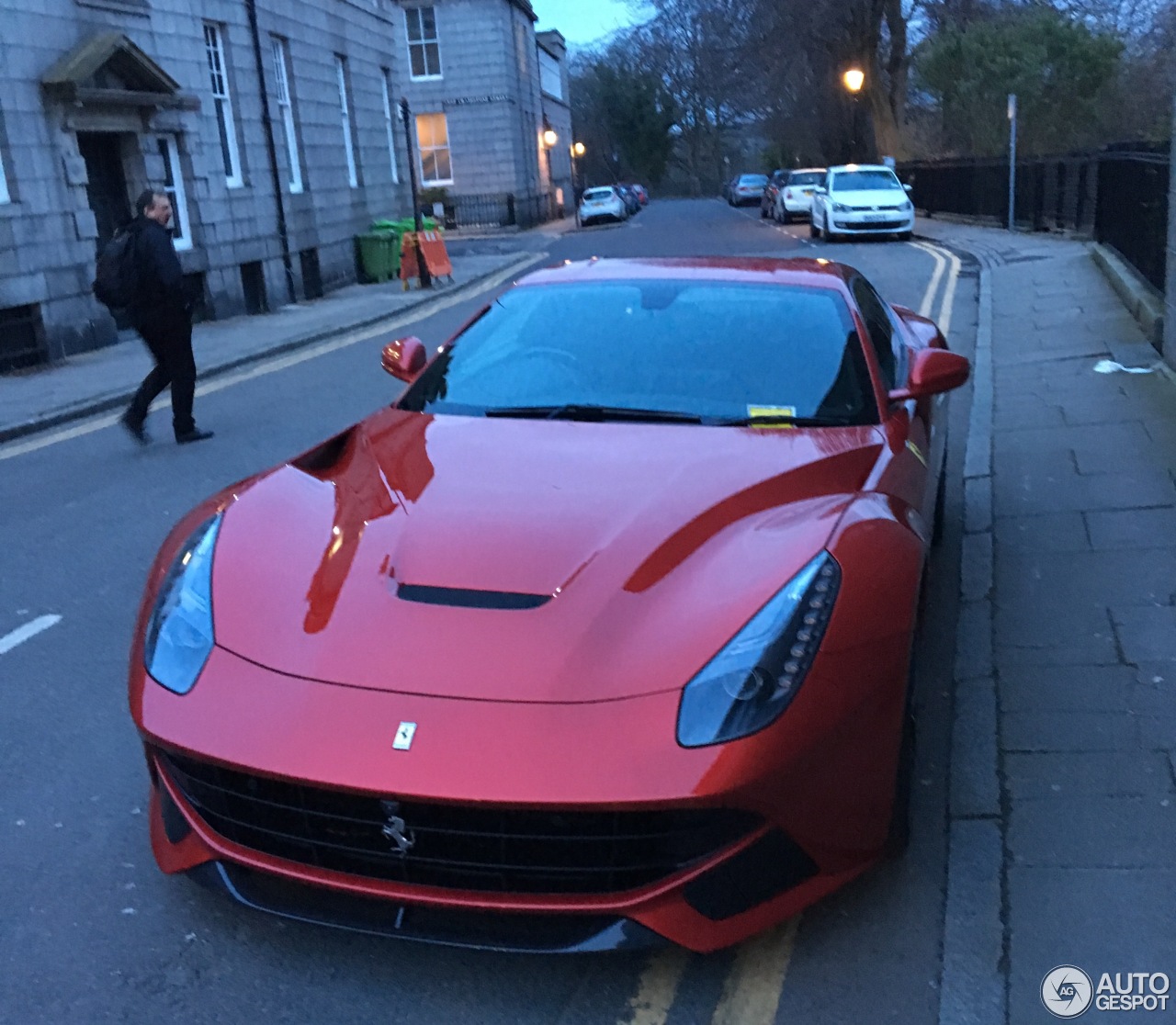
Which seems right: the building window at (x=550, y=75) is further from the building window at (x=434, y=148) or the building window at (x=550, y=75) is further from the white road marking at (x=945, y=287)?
the white road marking at (x=945, y=287)

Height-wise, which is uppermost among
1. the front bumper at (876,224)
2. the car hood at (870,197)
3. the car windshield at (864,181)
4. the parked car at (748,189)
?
the car windshield at (864,181)

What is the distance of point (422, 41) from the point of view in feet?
150

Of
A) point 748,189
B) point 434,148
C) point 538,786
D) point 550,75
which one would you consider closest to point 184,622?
point 538,786

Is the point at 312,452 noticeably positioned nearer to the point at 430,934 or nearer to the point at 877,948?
the point at 430,934

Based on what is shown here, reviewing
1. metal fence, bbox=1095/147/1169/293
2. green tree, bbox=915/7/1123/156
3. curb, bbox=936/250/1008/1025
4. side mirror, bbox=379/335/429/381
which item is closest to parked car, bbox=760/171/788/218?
green tree, bbox=915/7/1123/156

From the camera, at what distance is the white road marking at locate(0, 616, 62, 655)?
495 centimetres

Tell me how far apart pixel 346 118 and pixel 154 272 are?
17961 mm

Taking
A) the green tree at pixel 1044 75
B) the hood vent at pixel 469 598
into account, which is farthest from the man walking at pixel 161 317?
the green tree at pixel 1044 75

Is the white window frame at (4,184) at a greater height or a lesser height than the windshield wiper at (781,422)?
greater

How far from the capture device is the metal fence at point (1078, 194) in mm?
12109

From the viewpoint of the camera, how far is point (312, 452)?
4.05 meters

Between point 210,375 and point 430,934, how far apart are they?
1126 centimetres

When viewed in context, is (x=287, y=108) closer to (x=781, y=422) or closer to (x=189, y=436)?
(x=189, y=436)

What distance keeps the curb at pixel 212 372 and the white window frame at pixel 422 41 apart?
26032mm
